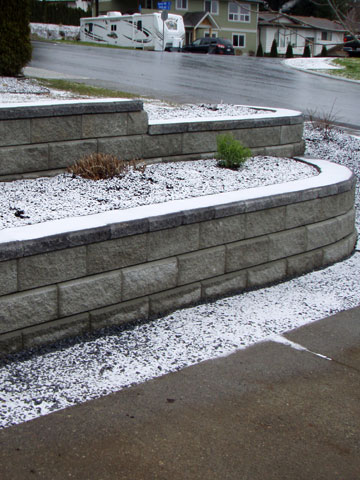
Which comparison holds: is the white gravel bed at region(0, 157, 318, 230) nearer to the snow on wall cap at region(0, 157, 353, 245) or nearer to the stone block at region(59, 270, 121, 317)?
the snow on wall cap at region(0, 157, 353, 245)

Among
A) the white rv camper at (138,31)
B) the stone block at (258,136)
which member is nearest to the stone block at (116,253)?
the stone block at (258,136)

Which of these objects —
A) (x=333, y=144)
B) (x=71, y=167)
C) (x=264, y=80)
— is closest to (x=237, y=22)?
(x=264, y=80)

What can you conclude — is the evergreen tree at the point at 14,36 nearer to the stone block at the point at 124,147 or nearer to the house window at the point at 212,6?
the stone block at the point at 124,147

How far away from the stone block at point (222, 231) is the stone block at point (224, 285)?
302 millimetres

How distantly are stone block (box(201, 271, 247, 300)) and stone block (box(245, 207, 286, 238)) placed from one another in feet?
1.19

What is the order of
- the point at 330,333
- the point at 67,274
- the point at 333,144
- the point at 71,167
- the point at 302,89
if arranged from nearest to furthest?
the point at 67,274, the point at 330,333, the point at 71,167, the point at 333,144, the point at 302,89

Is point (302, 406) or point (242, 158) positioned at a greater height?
point (242, 158)

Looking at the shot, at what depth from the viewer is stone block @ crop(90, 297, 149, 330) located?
4465mm

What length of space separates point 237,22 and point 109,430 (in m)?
61.0

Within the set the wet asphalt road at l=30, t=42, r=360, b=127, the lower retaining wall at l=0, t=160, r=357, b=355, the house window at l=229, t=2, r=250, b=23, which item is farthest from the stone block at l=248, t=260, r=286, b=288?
the house window at l=229, t=2, r=250, b=23

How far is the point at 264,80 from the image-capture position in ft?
63.6

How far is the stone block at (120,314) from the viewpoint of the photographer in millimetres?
4465

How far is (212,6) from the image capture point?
5888cm

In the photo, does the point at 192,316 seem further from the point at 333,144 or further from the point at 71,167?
the point at 333,144
